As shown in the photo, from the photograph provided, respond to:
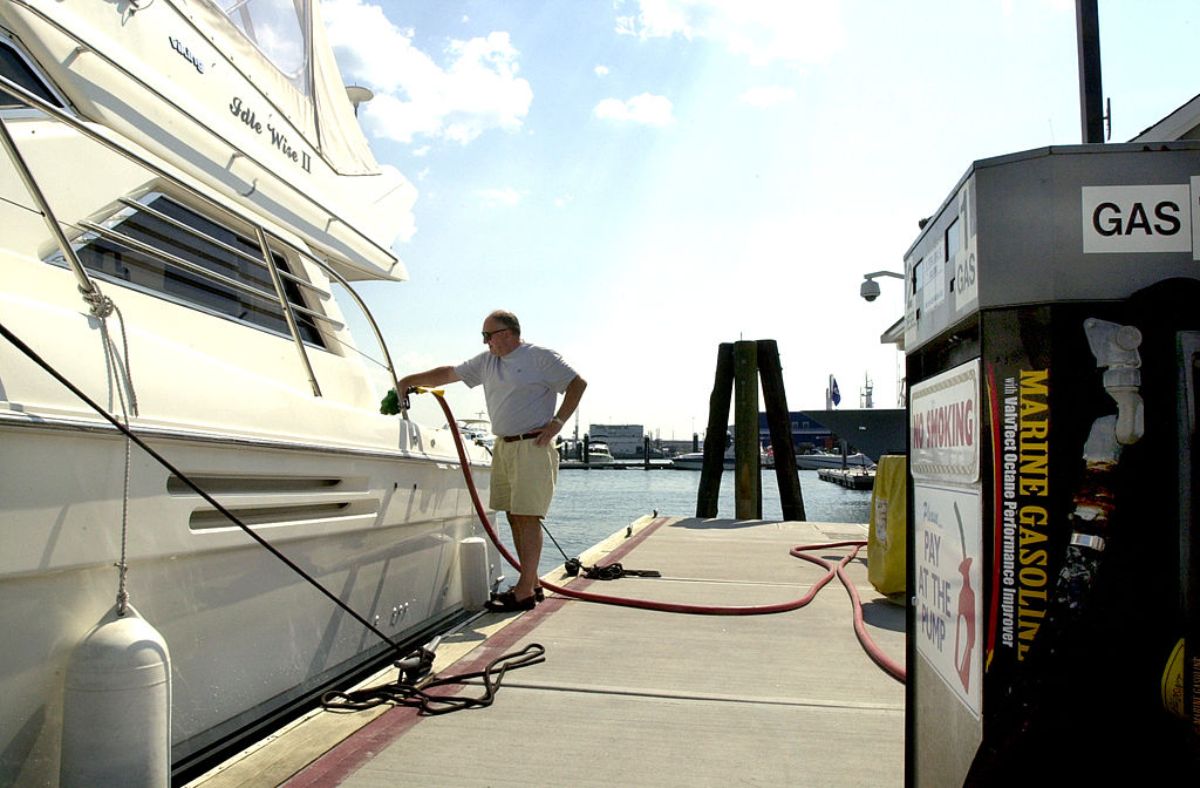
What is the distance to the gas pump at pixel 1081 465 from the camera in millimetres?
1189

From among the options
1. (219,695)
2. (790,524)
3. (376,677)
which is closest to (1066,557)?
(219,695)

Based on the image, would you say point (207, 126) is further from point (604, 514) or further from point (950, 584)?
point (604, 514)

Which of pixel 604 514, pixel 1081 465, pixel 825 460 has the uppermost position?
pixel 1081 465

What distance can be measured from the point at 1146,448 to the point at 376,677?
2964mm

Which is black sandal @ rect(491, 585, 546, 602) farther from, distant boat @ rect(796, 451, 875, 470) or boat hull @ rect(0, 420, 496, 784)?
distant boat @ rect(796, 451, 875, 470)

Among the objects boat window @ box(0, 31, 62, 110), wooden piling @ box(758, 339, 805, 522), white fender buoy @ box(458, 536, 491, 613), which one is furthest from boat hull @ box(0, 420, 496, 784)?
wooden piling @ box(758, 339, 805, 522)

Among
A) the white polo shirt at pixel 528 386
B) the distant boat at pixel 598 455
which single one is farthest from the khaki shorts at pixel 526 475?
the distant boat at pixel 598 455

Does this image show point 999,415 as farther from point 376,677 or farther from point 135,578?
point 376,677

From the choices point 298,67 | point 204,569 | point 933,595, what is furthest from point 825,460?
point 933,595

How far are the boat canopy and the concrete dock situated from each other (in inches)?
161

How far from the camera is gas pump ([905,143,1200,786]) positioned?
1189 millimetres

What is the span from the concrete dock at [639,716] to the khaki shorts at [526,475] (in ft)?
1.91

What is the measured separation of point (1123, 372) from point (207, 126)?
4.64m

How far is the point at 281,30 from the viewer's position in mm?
6773
